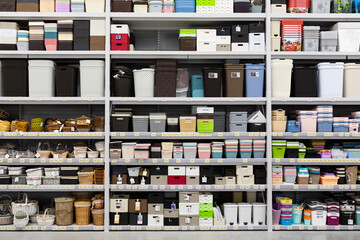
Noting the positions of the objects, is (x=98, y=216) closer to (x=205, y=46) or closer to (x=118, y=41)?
(x=118, y=41)

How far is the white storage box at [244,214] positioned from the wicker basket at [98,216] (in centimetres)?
207

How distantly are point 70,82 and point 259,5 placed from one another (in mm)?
3179

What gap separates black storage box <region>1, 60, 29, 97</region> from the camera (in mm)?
4410

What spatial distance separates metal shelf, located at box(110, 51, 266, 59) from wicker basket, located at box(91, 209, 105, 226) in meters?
2.35

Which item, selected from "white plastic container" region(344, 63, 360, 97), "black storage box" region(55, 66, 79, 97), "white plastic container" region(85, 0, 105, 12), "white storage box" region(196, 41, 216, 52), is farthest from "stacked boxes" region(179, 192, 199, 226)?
"white plastic container" region(85, 0, 105, 12)

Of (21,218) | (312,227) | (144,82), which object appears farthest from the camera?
(144,82)

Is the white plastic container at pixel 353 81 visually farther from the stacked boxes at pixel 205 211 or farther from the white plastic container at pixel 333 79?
the stacked boxes at pixel 205 211

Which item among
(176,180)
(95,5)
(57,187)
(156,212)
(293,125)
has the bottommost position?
(156,212)

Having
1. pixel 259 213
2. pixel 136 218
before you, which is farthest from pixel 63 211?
pixel 259 213

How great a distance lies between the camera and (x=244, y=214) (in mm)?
4324

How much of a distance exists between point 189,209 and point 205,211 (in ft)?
0.80

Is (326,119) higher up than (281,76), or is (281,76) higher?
(281,76)

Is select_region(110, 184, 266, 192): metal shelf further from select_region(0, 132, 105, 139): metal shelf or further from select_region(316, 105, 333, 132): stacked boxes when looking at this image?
select_region(316, 105, 333, 132): stacked boxes

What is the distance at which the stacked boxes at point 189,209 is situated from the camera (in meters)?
4.27
